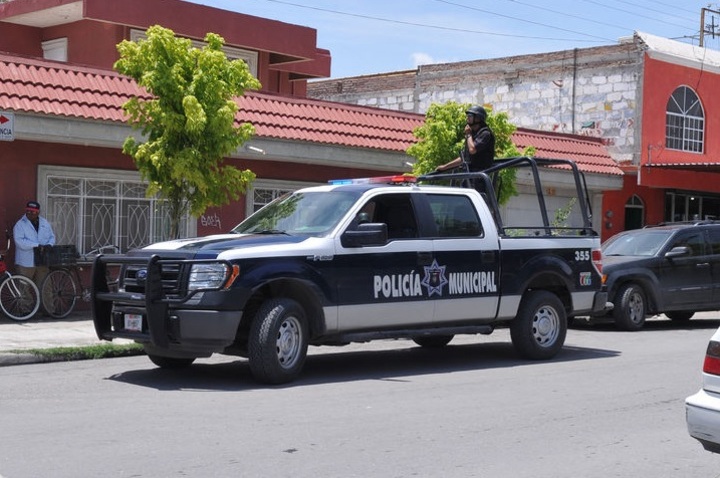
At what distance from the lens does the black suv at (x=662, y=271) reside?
16.4 m

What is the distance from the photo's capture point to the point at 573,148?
25844 mm

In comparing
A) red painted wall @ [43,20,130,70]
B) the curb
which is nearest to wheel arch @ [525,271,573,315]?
the curb

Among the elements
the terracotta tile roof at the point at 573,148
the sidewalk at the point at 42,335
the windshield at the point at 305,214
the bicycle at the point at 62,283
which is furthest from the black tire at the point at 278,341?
the terracotta tile roof at the point at 573,148

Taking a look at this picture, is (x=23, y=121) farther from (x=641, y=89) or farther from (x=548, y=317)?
(x=641, y=89)

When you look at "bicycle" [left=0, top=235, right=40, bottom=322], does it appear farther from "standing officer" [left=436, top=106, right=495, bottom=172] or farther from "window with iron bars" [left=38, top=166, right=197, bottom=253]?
"standing officer" [left=436, top=106, right=495, bottom=172]

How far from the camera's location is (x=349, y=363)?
11.8m

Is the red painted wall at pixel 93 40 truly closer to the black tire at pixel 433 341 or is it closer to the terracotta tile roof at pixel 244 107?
the terracotta tile roof at pixel 244 107

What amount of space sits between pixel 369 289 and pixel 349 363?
65.3 inches

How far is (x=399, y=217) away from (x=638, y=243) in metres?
7.57

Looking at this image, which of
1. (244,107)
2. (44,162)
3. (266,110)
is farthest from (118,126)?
(266,110)

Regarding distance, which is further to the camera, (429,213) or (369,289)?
(429,213)

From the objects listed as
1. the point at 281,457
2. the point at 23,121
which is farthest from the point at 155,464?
the point at 23,121

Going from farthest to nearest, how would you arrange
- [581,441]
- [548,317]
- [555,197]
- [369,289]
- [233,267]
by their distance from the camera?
1. [555,197]
2. [548,317]
3. [369,289]
4. [233,267]
5. [581,441]

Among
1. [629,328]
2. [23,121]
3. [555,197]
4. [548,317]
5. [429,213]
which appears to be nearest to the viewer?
[429,213]
